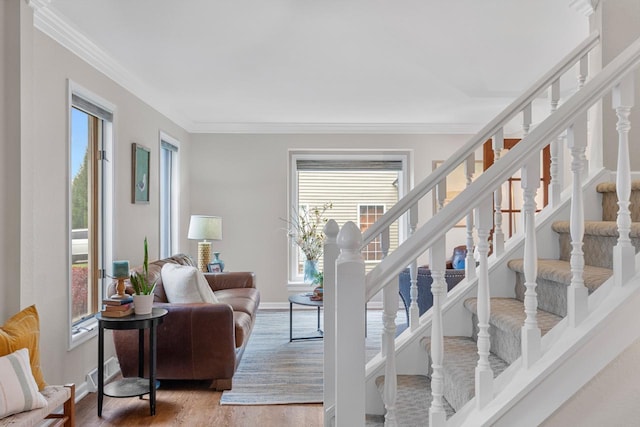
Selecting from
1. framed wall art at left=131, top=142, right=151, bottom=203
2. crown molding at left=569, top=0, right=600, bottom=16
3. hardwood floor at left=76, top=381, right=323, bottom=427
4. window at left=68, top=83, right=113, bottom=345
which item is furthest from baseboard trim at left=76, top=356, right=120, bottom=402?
crown molding at left=569, top=0, right=600, bottom=16

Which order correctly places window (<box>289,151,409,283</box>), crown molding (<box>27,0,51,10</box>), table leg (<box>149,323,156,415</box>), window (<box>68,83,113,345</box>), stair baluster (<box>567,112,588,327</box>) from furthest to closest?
window (<box>289,151,409,283</box>) → window (<box>68,83,113,345</box>) → table leg (<box>149,323,156,415</box>) → crown molding (<box>27,0,51,10</box>) → stair baluster (<box>567,112,588,327</box>)

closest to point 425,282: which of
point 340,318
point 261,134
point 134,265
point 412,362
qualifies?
point 412,362

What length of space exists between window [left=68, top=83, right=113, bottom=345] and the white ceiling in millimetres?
413

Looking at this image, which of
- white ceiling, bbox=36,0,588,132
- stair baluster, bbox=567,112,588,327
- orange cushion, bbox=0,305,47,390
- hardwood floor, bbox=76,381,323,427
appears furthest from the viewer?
hardwood floor, bbox=76,381,323,427

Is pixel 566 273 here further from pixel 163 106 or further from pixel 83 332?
pixel 163 106

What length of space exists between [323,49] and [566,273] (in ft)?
8.02

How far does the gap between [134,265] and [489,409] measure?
378 centimetres

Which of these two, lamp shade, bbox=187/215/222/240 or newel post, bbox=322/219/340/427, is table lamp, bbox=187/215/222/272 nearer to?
lamp shade, bbox=187/215/222/240

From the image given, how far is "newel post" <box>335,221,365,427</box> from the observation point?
136cm

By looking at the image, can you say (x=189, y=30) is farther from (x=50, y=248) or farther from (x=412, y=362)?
(x=412, y=362)

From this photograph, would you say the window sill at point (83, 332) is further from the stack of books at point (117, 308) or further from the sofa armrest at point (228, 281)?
the sofa armrest at point (228, 281)

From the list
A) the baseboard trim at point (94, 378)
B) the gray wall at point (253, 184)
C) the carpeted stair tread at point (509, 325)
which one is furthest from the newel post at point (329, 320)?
the gray wall at point (253, 184)

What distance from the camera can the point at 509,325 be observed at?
1.91 meters

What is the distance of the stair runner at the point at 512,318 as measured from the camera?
1855mm
